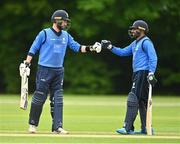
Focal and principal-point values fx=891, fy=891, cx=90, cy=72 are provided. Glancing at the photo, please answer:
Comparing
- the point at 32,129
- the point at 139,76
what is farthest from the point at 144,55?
the point at 32,129

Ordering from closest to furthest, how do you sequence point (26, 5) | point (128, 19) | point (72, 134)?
1. point (72, 134)
2. point (128, 19)
3. point (26, 5)

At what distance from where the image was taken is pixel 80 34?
→ 41.7 meters

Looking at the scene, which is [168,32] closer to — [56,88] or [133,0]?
[133,0]

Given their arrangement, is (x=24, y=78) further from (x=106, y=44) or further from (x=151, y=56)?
(x=151, y=56)

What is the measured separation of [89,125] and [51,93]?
2.50 meters

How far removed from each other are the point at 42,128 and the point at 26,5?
1028 inches

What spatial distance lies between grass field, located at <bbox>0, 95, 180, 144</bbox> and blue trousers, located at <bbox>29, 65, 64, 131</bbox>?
0.33 m

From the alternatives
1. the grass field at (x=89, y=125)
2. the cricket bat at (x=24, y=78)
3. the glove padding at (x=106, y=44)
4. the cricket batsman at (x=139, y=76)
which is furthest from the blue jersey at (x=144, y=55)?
the cricket bat at (x=24, y=78)

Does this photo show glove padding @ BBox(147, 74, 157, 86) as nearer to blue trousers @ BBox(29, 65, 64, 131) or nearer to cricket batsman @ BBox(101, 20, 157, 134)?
cricket batsman @ BBox(101, 20, 157, 134)

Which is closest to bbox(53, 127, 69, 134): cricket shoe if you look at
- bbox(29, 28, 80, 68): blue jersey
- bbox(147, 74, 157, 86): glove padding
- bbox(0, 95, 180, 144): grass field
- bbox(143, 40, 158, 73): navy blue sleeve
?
bbox(0, 95, 180, 144): grass field

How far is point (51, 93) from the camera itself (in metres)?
16.5

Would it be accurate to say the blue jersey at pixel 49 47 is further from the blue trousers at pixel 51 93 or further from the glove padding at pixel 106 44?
the glove padding at pixel 106 44

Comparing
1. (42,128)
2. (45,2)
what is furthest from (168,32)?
(42,128)

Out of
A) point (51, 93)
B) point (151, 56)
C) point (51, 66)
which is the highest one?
A: point (151, 56)
